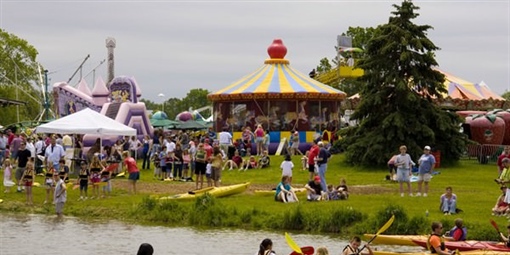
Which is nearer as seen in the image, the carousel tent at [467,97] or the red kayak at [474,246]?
the red kayak at [474,246]

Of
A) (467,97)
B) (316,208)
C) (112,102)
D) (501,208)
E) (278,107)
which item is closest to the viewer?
(501,208)

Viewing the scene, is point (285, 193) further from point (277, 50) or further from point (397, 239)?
point (277, 50)

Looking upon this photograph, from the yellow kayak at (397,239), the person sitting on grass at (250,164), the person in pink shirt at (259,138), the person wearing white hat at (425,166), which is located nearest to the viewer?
the yellow kayak at (397,239)

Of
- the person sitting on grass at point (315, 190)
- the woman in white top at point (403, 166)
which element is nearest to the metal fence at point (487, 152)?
the woman in white top at point (403, 166)

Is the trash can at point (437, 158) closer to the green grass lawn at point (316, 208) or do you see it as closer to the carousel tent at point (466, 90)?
the green grass lawn at point (316, 208)

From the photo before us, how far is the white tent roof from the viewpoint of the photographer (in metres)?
35.1

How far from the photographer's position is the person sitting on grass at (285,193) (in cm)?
2867

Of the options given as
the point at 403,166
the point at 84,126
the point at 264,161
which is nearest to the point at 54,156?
the point at 84,126

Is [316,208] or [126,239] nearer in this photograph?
[126,239]

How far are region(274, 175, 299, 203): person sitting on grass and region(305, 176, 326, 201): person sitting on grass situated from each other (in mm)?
410

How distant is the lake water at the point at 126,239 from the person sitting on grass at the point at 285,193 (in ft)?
10.7

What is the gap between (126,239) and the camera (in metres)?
24.6

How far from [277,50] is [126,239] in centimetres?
2755

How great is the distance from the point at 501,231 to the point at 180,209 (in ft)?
28.8
